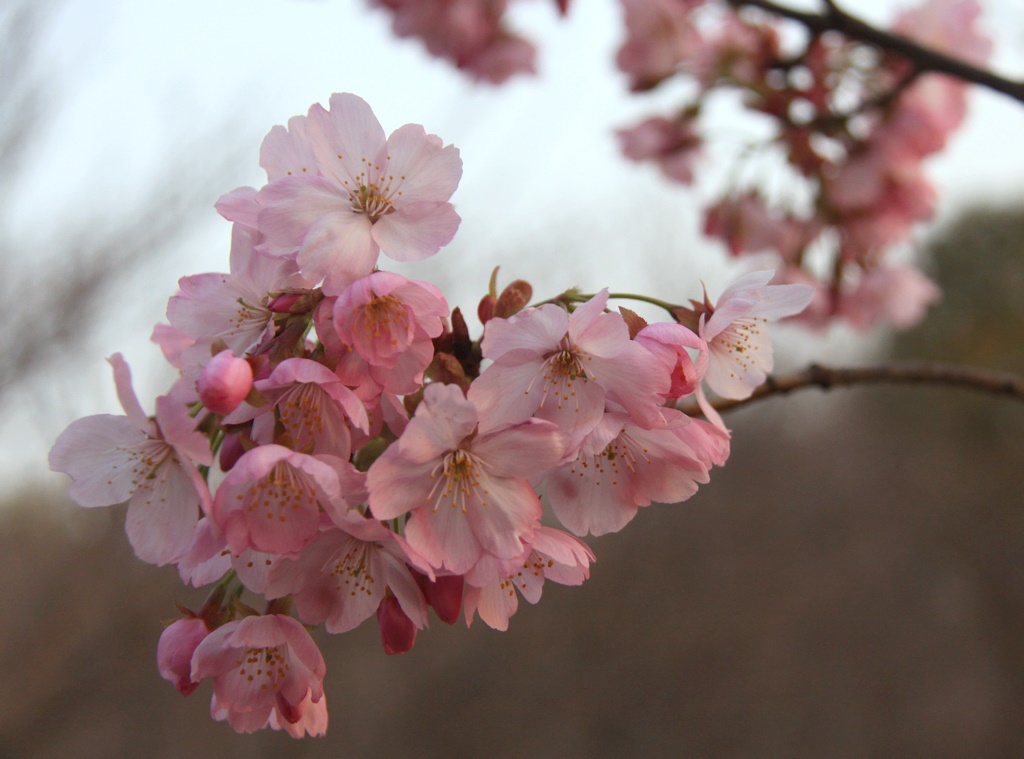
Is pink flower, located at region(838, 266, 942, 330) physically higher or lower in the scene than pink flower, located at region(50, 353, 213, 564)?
lower

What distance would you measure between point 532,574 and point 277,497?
27 centimetres

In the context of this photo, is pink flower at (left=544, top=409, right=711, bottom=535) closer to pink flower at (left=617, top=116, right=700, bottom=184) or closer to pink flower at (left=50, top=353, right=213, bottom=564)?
pink flower at (left=50, top=353, right=213, bottom=564)

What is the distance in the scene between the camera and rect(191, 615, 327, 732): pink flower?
0.64 meters

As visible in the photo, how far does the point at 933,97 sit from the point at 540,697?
6.24 meters

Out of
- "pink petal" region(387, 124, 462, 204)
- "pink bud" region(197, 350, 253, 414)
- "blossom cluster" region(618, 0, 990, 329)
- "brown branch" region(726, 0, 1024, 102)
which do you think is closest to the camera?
"pink bud" region(197, 350, 253, 414)

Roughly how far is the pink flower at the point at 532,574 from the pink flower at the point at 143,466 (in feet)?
0.77

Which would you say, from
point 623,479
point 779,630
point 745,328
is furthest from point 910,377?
point 779,630

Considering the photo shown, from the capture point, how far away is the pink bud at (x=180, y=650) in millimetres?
645

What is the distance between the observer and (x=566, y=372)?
625 millimetres

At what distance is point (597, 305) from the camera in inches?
23.5

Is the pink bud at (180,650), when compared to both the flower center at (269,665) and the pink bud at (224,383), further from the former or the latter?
the pink bud at (224,383)

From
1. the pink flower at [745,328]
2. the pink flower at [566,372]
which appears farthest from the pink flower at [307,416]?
the pink flower at [745,328]

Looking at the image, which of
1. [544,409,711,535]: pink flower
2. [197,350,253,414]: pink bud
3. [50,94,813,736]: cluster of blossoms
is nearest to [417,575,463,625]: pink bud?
[50,94,813,736]: cluster of blossoms

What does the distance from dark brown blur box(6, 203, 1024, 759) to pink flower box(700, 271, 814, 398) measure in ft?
13.2
